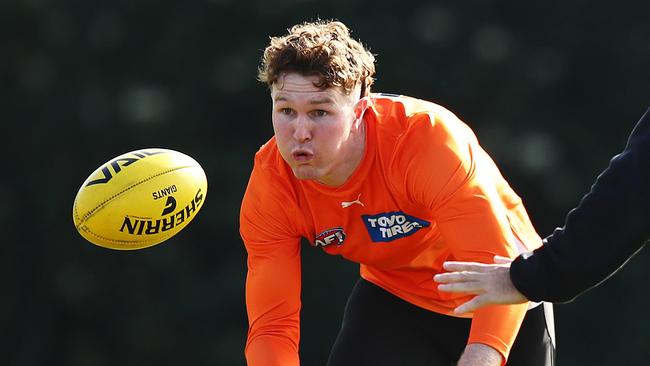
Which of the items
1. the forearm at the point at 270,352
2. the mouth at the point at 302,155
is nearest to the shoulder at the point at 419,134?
the mouth at the point at 302,155

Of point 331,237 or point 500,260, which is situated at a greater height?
point 500,260

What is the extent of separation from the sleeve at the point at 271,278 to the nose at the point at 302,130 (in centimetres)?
23

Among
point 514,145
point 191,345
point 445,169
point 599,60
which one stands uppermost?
point 445,169

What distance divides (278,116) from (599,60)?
351 cm

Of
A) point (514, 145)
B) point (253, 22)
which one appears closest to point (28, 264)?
point (253, 22)

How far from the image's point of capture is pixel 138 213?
13.3 feet

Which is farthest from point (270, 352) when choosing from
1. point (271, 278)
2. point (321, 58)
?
point (321, 58)

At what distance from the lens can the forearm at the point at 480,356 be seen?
11.0 ft

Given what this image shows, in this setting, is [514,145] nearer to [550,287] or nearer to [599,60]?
[599,60]

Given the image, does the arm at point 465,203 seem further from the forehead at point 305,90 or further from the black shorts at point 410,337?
the black shorts at point 410,337

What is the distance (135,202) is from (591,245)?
1.95 meters

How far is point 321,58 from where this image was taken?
12.2 ft

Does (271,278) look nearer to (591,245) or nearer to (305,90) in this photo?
(305,90)

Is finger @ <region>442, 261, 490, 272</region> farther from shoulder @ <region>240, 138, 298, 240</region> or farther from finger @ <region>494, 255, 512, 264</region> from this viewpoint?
shoulder @ <region>240, 138, 298, 240</region>
